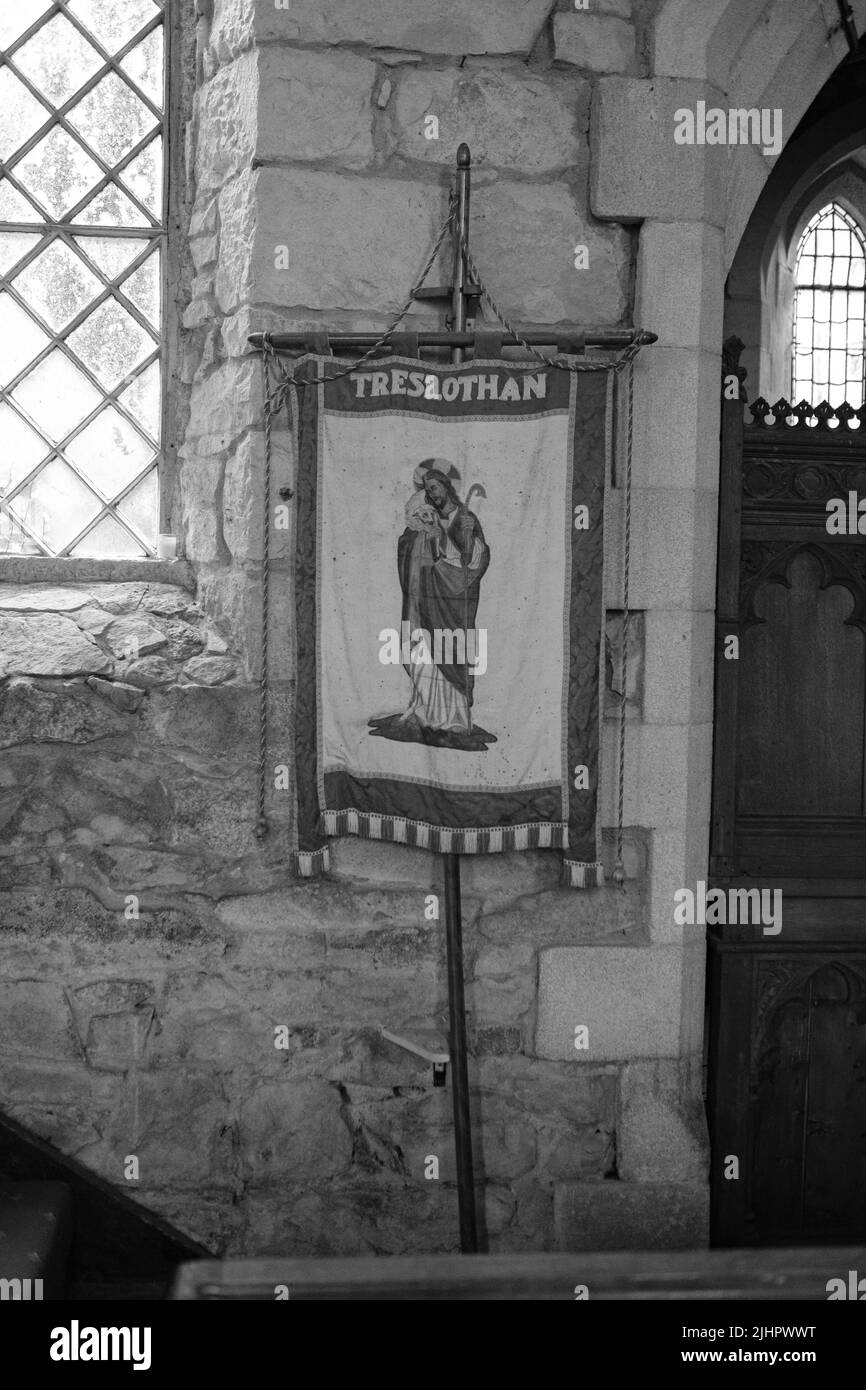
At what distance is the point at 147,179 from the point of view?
11.5 ft

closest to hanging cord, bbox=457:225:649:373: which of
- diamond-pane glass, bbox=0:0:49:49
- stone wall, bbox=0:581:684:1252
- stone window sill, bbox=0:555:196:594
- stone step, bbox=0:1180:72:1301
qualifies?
stone wall, bbox=0:581:684:1252

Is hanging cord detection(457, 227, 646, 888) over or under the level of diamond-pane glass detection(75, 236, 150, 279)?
under

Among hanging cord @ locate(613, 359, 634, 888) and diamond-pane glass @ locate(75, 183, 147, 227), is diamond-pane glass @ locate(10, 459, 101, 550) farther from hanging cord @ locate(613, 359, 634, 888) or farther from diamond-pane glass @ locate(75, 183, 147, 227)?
hanging cord @ locate(613, 359, 634, 888)

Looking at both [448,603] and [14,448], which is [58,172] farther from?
[448,603]

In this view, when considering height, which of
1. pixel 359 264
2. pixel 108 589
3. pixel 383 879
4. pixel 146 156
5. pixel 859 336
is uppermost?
pixel 859 336

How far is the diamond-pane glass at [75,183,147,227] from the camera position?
348cm

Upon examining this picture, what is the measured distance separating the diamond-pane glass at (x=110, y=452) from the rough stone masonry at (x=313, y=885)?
0.42 meters

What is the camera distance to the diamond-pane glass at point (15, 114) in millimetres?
3432

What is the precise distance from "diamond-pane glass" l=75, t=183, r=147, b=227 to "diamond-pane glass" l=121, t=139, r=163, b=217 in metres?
0.04

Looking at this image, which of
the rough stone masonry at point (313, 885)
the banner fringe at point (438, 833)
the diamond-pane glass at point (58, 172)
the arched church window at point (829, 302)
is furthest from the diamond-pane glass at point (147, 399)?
the arched church window at point (829, 302)

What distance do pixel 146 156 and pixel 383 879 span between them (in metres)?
1.97

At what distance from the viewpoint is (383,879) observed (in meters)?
3.17
